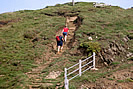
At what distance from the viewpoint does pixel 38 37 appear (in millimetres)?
17672

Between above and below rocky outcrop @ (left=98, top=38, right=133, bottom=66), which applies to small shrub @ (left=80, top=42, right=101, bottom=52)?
above

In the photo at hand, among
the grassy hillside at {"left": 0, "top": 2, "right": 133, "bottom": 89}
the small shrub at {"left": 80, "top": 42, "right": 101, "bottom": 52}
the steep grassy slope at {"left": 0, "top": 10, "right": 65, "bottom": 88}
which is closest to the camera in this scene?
the steep grassy slope at {"left": 0, "top": 10, "right": 65, "bottom": 88}

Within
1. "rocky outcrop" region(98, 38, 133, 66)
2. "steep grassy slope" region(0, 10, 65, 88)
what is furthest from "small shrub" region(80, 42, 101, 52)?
"steep grassy slope" region(0, 10, 65, 88)

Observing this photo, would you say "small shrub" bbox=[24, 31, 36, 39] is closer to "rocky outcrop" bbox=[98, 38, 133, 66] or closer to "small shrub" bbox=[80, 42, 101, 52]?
"small shrub" bbox=[80, 42, 101, 52]

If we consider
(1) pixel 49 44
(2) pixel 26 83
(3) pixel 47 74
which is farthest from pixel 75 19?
(2) pixel 26 83

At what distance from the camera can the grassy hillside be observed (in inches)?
467

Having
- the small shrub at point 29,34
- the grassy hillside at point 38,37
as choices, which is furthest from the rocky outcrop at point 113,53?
the small shrub at point 29,34

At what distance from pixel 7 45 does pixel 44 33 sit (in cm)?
447

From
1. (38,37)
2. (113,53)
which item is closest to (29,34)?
(38,37)

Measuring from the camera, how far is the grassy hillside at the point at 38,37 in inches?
467

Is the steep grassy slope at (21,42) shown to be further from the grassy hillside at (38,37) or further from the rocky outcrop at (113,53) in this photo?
the rocky outcrop at (113,53)

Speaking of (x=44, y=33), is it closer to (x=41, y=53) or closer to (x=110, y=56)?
(x=41, y=53)

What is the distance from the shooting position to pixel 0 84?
980 centimetres

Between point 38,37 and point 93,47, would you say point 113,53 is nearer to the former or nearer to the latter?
point 93,47
